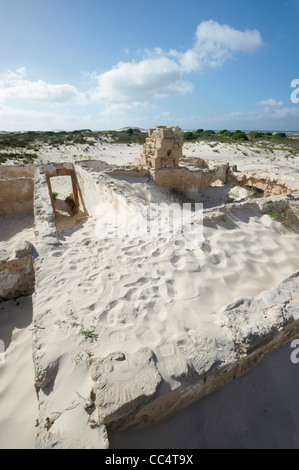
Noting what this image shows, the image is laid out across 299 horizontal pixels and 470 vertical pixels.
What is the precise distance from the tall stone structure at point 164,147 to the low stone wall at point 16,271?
7.24m

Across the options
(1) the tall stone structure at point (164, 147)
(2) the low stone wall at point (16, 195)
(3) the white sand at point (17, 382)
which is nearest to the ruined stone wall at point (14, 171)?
(2) the low stone wall at point (16, 195)

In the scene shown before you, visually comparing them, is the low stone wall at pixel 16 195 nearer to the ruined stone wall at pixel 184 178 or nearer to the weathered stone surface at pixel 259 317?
the ruined stone wall at pixel 184 178

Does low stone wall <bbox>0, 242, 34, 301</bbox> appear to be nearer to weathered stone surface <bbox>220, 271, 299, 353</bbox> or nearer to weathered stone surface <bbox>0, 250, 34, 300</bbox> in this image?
weathered stone surface <bbox>0, 250, 34, 300</bbox>

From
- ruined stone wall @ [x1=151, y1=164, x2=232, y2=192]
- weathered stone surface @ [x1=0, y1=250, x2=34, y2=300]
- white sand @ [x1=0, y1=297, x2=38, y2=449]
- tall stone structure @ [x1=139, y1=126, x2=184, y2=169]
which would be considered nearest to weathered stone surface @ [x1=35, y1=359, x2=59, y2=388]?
white sand @ [x1=0, y1=297, x2=38, y2=449]

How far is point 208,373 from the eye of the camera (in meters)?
2.02

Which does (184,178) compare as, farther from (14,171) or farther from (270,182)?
(14,171)

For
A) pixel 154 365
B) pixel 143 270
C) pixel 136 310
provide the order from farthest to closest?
pixel 143 270 → pixel 136 310 → pixel 154 365

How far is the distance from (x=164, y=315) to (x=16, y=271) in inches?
110

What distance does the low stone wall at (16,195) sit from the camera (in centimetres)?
905

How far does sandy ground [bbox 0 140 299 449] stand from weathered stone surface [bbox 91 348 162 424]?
6.3 inches

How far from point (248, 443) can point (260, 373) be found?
605mm

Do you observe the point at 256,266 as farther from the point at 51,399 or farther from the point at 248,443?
the point at 51,399

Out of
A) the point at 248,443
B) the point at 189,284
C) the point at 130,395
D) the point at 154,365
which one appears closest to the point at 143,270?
the point at 189,284

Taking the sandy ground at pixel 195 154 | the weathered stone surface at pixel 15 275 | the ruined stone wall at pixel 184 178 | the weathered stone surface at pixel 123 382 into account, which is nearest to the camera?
the weathered stone surface at pixel 123 382
